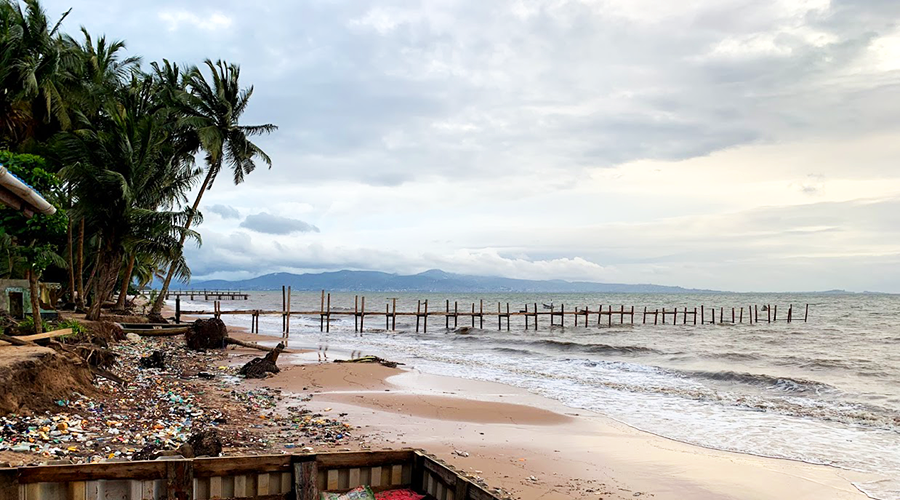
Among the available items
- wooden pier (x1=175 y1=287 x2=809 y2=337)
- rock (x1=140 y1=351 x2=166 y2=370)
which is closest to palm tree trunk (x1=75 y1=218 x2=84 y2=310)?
wooden pier (x1=175 y1=287 x2=809 y2=337)

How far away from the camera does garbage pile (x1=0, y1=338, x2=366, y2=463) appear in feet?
22.9

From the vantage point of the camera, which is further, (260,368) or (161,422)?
(260,368)

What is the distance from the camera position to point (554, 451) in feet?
30.9

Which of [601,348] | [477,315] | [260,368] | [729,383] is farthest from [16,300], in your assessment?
[477,315]

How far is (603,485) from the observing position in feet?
25.4

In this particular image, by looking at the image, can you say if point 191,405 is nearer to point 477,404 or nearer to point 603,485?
point 477,404

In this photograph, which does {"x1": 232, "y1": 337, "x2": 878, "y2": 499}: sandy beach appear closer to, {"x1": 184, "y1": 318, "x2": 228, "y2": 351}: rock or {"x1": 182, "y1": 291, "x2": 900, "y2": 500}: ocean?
{"x1": 182, "y1": 291, "x2": 900, "y2": 500}: ocean

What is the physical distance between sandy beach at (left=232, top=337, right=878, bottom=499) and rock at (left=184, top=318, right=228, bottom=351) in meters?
7.63

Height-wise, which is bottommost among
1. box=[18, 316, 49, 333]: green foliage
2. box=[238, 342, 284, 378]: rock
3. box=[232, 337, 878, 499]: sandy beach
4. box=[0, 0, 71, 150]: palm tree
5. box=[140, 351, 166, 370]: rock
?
box=[232, 337, 878, 499]: sandy beach

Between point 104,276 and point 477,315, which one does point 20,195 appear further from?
point 477,315

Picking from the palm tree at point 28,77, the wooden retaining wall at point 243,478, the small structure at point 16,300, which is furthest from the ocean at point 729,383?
the palm tree at point 28,77

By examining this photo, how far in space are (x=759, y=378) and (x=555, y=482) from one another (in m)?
13.3

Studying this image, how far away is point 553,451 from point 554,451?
16 millimetres

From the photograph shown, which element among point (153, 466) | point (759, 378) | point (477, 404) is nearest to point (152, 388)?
point (477, 404)
